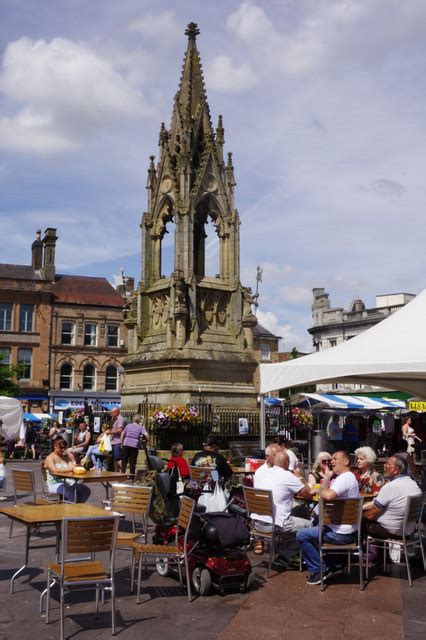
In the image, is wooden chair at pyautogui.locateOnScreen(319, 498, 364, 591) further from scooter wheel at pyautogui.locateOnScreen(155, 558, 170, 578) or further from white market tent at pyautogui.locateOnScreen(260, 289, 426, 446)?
white market tent at pyautogui.locateOnScreen(260, 289, 426, 446)

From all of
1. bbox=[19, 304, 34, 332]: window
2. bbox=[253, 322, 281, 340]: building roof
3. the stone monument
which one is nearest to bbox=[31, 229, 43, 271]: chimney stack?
bbox=[19, 304, 34, 332]: window

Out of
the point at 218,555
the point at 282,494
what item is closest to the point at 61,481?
the point at 282,494

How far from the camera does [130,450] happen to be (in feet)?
51.7

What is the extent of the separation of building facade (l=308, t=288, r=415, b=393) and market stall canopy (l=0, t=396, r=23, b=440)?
3518 centimetres

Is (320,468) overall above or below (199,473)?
above

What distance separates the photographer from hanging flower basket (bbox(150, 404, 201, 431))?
16.9 m

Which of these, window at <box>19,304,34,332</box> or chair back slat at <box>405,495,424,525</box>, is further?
window at <box>19,304,34,332</box>

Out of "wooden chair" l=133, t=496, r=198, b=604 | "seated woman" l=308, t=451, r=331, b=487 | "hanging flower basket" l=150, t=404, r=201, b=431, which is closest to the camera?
"wooden chair" l=133, t=496, r=198, b=604

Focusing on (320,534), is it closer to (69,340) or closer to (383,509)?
(383,509)

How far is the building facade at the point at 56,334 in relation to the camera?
5438 cm

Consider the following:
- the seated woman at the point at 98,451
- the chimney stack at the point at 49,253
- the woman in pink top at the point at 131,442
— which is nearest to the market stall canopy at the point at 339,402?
the seated woman at the point at 98,451

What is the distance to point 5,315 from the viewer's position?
5466cm

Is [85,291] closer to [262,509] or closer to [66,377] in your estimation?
[66,377]

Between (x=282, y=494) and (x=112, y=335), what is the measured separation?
166ft
